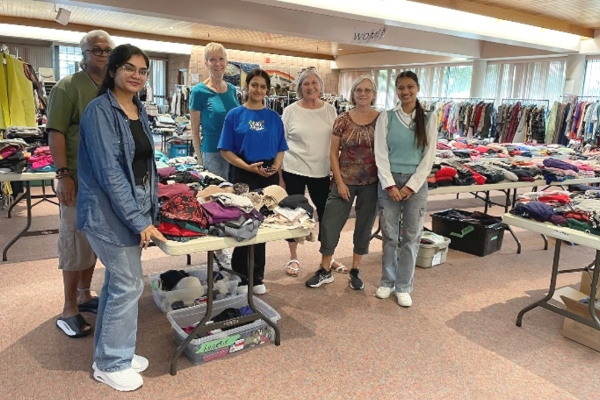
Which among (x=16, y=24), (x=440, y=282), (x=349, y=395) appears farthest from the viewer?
(x=16, y=24)

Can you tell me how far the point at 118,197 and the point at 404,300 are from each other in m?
2.10

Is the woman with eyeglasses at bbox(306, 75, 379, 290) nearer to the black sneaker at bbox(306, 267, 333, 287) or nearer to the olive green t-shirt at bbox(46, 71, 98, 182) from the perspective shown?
the black sneaker at bbox(306, 267, 333, 287)

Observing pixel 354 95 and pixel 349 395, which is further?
pixel 354 95

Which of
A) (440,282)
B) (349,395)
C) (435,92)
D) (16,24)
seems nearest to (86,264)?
(349,395)

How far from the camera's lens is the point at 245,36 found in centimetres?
1083

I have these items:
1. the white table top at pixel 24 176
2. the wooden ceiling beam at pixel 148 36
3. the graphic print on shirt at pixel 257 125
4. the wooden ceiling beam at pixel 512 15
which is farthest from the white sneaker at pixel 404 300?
the wooden ceiling beam at pixel 148 36

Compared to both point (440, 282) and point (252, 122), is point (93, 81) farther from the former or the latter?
point (440, 282)

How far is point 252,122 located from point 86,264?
1314 mm

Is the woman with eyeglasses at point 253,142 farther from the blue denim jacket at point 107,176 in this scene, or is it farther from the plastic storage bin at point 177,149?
the plastic storage bin at point 177,149

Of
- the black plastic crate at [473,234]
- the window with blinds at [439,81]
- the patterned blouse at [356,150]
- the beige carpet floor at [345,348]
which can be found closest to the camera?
the beige carpet floor at [345,348]

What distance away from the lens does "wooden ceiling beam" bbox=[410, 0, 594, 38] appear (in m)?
5.86

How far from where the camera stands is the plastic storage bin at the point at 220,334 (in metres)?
2.53

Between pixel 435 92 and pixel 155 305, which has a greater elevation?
pixel 435 92

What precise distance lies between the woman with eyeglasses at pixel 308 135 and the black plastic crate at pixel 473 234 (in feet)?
6.11
